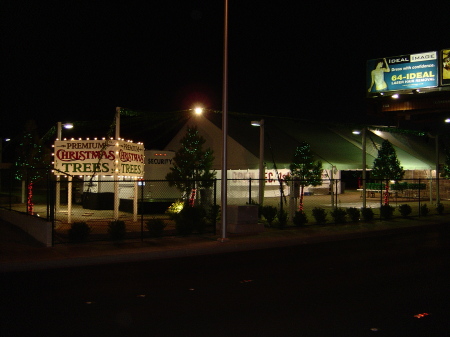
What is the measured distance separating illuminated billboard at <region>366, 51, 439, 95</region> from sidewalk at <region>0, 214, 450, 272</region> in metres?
16.1

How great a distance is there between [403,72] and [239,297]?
91.4ft

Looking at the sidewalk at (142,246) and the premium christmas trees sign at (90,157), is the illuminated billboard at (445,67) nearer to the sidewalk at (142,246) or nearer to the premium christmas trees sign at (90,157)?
the sidewalk at (142,246)

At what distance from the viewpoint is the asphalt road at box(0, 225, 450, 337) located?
239 inches

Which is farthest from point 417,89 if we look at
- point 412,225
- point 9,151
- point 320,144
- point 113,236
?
point 9,151

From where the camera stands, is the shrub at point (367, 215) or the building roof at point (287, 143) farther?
the building roof at point (287, 143)

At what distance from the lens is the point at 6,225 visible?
16297 mm

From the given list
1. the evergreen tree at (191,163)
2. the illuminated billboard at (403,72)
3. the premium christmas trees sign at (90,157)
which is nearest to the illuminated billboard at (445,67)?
Answer: the illuminated billboard at (403,72)

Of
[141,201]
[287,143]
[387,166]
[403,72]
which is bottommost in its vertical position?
[141,201]

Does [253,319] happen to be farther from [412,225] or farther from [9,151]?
[9,151]

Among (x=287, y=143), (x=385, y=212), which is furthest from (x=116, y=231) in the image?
(x=287, y=143)

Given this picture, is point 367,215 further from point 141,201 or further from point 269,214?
point 141,201

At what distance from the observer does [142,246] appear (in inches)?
512

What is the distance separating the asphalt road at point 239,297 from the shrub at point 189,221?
312 cm

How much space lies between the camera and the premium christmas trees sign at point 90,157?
17.6m
